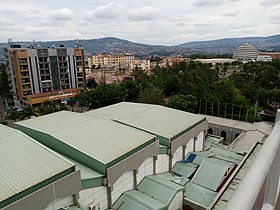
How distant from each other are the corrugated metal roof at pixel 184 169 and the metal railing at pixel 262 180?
970 cm

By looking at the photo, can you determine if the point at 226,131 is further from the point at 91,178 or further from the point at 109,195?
the point at 91,178

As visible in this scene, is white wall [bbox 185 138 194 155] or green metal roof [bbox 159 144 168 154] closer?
green metal roof [bbox 159 144 168 154]

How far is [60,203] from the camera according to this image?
6.71m

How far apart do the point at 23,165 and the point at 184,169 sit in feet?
22.3

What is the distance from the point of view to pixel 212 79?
27.8m

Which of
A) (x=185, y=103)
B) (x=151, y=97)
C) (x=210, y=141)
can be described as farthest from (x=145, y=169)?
(x=151, y=97)

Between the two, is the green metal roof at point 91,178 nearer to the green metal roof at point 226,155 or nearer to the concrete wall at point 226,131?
the green metal roof at point 226,155

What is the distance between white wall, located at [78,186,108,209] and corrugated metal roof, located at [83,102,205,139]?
378 centimetres

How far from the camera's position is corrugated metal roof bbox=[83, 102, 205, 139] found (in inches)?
432

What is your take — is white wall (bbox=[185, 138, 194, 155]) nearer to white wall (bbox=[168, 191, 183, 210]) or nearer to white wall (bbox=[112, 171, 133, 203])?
white wall (bbox=[168, 191, 183, 210])

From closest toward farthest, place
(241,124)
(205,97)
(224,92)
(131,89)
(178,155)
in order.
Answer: (178,155) < (241,124) < (224,92) < (205,97) < (131,89)

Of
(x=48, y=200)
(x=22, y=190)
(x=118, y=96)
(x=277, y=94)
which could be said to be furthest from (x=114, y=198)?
(x=277, y=94)

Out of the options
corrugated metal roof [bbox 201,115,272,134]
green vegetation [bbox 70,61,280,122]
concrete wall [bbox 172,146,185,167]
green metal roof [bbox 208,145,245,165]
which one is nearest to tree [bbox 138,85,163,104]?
green vegetation [bbox 70,61,280,122]

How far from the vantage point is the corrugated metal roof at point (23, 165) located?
19.3 feet
